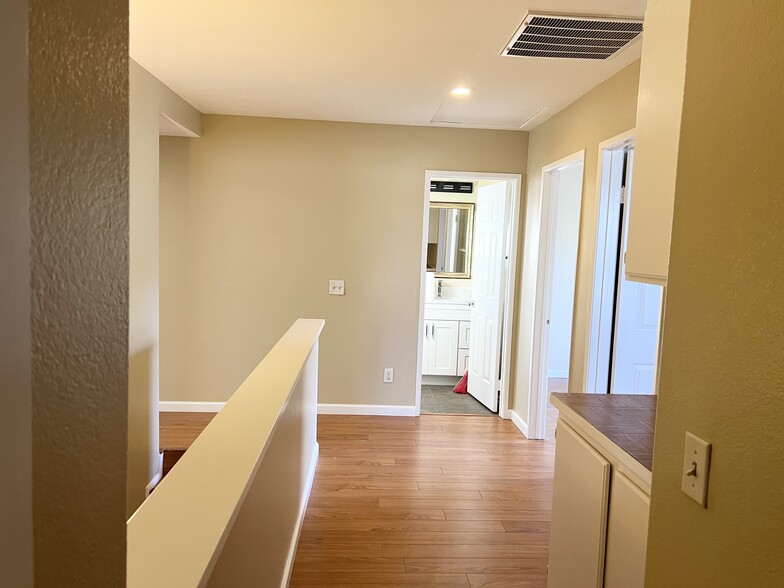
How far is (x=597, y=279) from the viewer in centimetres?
318

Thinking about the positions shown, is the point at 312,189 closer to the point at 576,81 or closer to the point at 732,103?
the point at 576,81

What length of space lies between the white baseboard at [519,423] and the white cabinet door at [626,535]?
266cm

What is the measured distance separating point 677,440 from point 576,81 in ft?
8.53

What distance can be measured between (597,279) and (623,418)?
4.83 ft

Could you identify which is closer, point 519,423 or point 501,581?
point 501,581

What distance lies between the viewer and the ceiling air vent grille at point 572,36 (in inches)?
88.8

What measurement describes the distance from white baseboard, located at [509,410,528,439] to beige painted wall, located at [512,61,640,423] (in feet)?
0.11

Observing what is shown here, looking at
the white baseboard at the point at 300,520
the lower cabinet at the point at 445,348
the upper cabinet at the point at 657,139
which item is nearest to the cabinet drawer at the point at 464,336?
the lower cabinet at the point at 445,348

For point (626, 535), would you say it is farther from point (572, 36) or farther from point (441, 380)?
point (441, 380)

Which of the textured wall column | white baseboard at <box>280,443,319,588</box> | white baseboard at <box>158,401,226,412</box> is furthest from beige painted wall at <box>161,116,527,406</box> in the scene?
the textured wall column

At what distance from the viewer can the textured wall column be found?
1.23 ft

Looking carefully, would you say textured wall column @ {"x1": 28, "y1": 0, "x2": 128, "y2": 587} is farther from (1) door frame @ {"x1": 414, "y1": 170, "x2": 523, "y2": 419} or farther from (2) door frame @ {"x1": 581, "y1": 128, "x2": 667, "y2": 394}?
(1) door frame @ {"x1": 414, "y1": 170, "x2": 523, "y2": 419}

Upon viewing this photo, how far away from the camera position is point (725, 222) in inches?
35.6

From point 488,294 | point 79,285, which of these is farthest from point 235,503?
point 488,294
